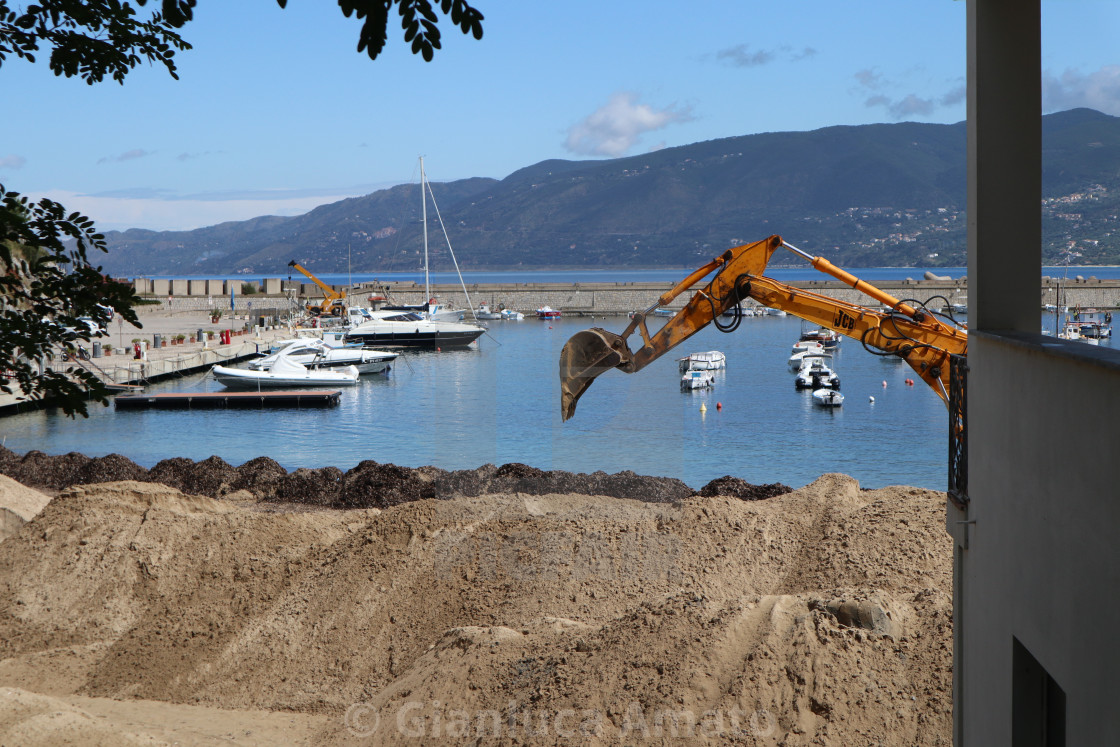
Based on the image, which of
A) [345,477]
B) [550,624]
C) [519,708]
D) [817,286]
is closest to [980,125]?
[519,708]

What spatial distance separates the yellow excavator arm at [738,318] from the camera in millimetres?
9805

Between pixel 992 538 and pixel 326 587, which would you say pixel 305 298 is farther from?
pixel 992 538

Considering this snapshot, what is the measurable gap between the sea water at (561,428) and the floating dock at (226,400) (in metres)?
0.49

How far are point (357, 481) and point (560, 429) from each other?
17.2 ft

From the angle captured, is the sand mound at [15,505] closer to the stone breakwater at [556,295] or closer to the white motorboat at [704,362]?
the white motorboat at [704,362]

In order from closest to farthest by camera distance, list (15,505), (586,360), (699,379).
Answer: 1. (586,360)
2. (15,505)
3. (699,379)

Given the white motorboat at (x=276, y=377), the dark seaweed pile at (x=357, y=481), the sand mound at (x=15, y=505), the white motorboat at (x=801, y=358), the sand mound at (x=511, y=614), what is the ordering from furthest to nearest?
the white motorboat at (x=801, y=358) < the white motorboat at (x=276, y=377) < the dark seaweed pile at (x=357, y=481) < the sand mound at (x=15, y=505) < the sand mound at (x=511, y=614)

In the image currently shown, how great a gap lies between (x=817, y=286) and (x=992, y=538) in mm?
77967

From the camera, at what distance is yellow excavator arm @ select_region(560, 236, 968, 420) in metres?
9.80

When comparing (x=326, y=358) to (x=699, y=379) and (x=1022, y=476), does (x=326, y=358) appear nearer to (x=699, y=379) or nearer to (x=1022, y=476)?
(x=699, y=379)

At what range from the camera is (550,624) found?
27.5ft

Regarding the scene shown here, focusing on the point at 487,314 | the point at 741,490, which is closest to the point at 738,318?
the point at 741,490

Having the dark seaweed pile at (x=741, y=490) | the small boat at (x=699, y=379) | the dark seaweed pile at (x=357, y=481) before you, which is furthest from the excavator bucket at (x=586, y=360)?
the small boat at (x=699, y=379)
